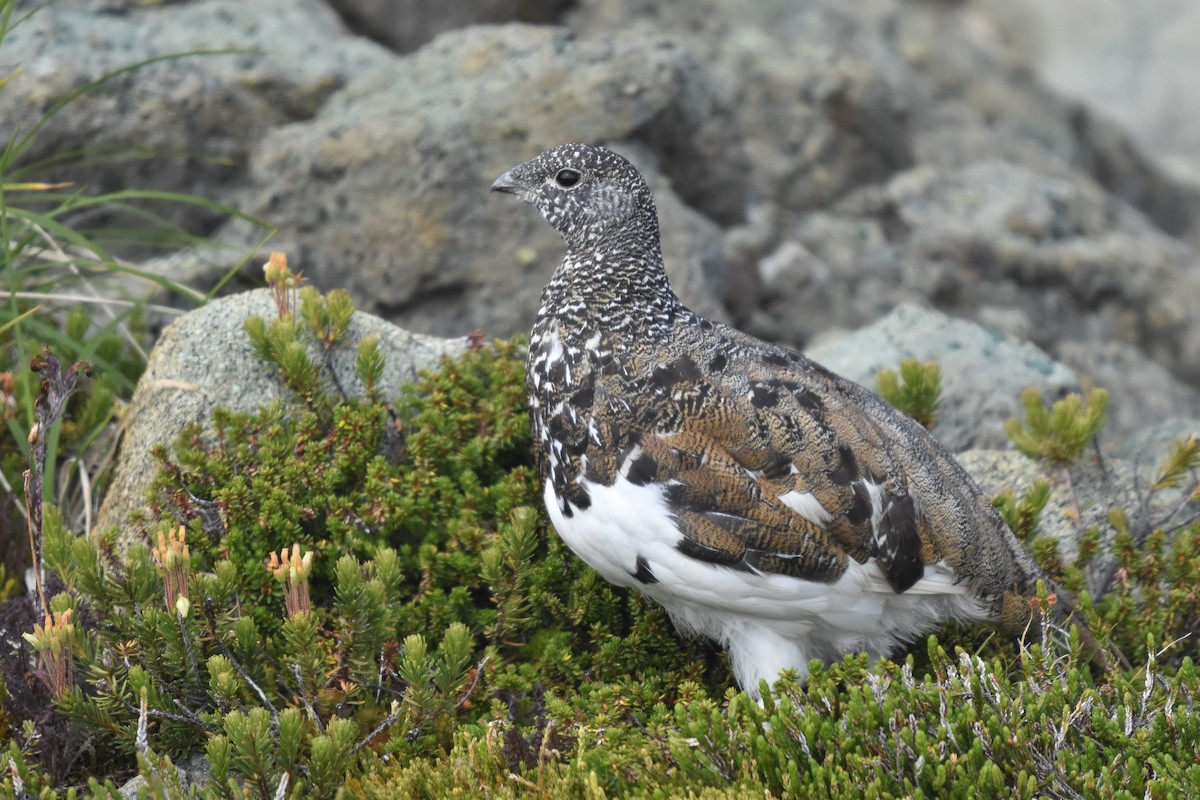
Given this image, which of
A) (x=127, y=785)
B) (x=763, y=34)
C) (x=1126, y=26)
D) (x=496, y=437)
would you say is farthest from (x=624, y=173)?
(x=1126, y=26)

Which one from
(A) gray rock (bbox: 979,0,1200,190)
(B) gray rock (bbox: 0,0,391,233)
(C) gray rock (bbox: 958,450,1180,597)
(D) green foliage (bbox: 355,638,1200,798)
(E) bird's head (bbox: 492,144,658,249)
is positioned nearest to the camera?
(D) green foliage (bbox: 355,638,1200,798)

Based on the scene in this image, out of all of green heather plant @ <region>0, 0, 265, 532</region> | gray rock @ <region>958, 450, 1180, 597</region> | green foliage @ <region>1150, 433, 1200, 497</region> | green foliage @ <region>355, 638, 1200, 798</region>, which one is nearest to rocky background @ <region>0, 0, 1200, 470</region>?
gray rock @ <region>958, 450, 1180, 597</region>

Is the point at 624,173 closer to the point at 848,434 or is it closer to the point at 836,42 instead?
the point at 848,434

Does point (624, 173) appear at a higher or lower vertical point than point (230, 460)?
higher

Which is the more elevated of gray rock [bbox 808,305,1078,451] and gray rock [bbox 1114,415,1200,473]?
gray rock [bbox 808,305,1078,451]

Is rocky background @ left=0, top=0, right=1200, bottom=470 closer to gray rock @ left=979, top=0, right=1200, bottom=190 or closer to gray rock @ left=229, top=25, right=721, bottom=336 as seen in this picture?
gray rock @ left=229, top=25, right=721, bottom=336

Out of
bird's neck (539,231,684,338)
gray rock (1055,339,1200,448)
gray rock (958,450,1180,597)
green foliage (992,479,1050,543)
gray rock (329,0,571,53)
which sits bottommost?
gray rock (1055,339,1200,448)
